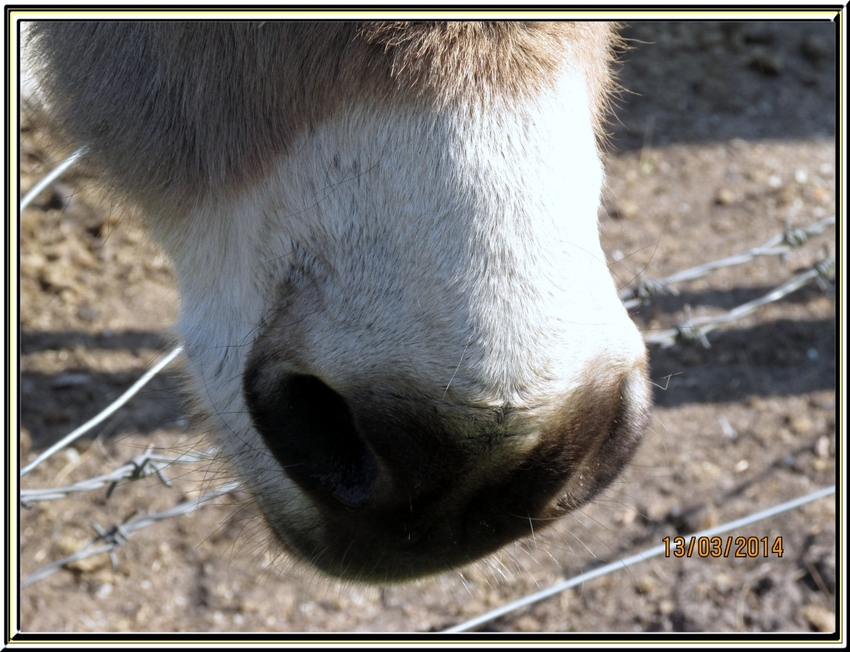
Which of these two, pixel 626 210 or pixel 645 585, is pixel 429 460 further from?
pixel 626 210

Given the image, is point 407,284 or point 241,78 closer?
point 407,284

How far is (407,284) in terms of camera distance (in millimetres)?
1063

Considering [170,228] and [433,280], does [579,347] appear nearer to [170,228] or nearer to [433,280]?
[433,280]

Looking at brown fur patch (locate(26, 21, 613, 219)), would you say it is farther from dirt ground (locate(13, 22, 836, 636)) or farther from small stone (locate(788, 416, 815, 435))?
small stone (locate(788, 416, 815, 435))

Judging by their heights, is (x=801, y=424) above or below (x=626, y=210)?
below

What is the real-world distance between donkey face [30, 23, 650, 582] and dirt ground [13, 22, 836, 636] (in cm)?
37

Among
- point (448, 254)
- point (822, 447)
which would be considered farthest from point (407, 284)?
point (822, 447)

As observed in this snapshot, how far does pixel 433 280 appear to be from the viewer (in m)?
1.05

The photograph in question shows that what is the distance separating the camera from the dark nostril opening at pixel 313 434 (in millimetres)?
1121

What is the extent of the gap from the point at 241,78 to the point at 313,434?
58cm
